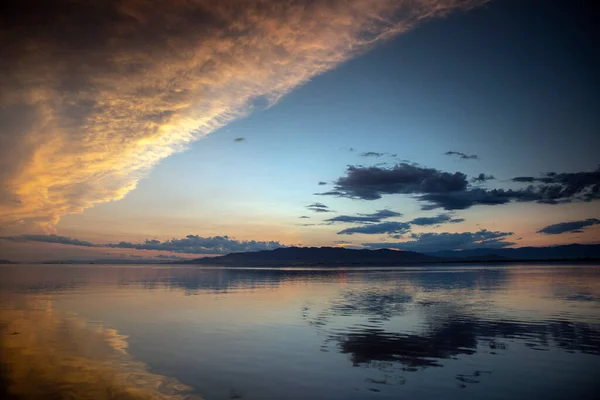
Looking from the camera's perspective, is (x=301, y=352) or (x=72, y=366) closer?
(x=72, y=366)

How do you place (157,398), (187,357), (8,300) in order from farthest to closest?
(8,300)
(187,357)
(157,398)

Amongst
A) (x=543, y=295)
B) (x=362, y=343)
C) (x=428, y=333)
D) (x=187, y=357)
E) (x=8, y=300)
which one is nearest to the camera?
(x=187, y=357)

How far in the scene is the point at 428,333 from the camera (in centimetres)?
2150

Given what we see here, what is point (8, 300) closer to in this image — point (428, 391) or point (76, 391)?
point (76, 391)

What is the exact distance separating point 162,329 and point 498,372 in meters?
16.4

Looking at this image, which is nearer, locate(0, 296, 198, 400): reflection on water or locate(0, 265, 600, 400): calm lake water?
locate(0, 296, 198, 400): reflection on water

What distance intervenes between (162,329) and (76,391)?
34.0 ft

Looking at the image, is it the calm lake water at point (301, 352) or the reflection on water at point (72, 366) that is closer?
the reflection on water at point (72, 366)

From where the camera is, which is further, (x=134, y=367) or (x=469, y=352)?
(x=469, y=352)

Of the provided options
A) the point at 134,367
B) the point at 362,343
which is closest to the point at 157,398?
the point at 134,367

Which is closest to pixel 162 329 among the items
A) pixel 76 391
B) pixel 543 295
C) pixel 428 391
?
pixel 76 391

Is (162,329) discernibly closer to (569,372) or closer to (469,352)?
(469,352)

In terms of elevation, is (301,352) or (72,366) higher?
(301,352)

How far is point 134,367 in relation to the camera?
15219 millimetres
